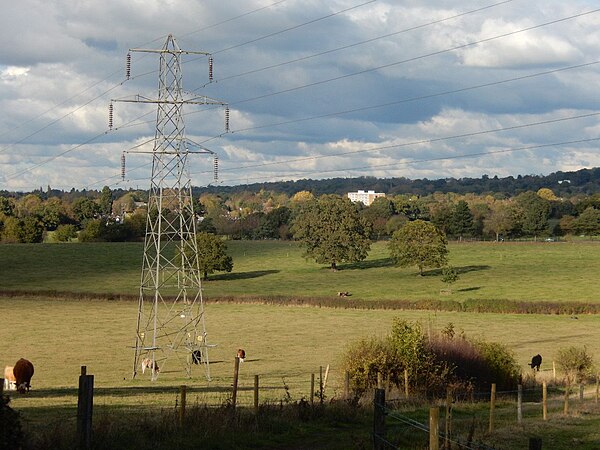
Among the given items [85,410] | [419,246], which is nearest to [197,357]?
[85,410]

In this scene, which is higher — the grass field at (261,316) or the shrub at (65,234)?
the shrub at (65,234)

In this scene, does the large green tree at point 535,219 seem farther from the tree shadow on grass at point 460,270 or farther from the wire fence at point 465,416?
the wire fence at point 465,416

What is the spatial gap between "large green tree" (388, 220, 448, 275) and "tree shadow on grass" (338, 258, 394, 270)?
45.1ft

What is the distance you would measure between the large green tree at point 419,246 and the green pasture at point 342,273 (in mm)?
2207

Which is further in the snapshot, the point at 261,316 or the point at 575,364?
the point at 261,316

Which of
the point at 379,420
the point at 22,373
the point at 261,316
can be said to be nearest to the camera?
the point at 379,420

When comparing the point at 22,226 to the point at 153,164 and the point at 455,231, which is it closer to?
the point at 455,231

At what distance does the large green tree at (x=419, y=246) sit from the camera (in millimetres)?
118938

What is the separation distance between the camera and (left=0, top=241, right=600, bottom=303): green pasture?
104125 mm

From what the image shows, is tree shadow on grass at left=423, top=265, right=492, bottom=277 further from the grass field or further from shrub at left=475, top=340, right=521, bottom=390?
shrub at left=475, top=340, right=521, bottom=390

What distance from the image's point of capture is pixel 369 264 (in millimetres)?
137750

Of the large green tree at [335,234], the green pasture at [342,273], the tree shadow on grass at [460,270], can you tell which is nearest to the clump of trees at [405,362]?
the green pasture at [342,273]

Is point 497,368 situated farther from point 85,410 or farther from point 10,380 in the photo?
point 85,410

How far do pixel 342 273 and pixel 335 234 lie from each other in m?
5.92
